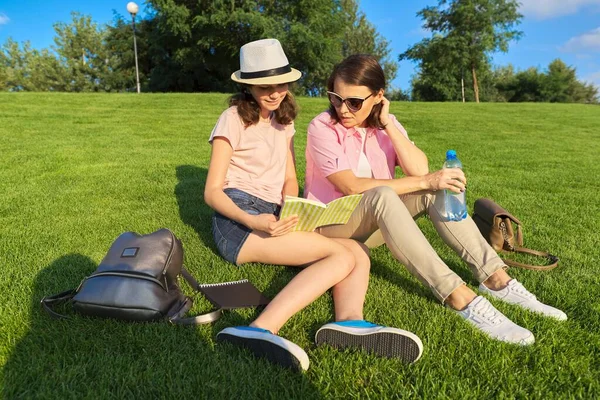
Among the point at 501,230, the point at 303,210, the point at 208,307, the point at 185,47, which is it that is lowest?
the point at 208,307

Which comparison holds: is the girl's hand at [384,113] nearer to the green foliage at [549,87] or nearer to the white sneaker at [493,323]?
the white sneaker at [493,323]

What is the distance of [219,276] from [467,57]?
37.2 meters

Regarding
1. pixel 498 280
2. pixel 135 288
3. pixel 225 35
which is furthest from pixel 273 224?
pixel 225 35

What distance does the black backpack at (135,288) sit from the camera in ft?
8.09

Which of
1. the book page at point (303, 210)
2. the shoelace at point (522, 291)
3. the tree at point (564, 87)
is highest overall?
the tree at point (564, 87)

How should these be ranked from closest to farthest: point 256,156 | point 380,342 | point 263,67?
point 380,342 → point 263,67 → point 256,156

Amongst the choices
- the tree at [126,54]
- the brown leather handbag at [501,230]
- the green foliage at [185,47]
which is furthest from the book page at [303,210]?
the tree at [126,54]

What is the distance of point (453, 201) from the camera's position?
3.23 m

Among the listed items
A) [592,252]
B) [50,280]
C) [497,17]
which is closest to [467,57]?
[497,17]

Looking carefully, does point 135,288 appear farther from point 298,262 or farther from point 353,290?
point 353,290

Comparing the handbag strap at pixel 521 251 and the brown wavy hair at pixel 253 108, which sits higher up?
the brown wavy hair at pixel 253 108

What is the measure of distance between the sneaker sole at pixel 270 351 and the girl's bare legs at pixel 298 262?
14cm

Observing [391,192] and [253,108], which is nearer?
[391,192]

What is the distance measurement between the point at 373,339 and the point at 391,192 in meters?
1.01
